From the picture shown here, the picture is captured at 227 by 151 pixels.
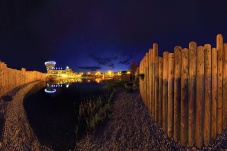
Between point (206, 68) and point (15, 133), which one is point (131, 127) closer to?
point (206, 68)

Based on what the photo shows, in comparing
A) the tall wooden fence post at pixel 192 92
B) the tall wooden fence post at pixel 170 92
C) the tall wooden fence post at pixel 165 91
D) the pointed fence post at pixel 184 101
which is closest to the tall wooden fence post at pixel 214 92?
the tall wooden fence post at pixel 192 92

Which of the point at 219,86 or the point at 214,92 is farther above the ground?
the point at 219,86

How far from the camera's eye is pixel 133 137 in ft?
16.0

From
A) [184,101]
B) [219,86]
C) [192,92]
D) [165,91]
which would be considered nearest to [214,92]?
[219,86]

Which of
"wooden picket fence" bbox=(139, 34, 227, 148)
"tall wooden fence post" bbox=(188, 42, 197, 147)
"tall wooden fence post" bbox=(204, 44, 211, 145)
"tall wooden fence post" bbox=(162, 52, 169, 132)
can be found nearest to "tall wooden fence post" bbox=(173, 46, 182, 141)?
"wooden picket fence" bbox=(139, 34, 227, 148)

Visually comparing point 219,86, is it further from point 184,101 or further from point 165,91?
point 165,91

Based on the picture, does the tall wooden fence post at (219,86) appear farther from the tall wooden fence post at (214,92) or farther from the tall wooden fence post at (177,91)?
the tall wooden fence post at (177,91)

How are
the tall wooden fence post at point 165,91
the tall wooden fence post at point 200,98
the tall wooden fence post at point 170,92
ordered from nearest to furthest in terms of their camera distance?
the tall wooden fence post at point 200,98, the tall wooden fence post at point 170,92, the tall wooden fence post at point 165,91

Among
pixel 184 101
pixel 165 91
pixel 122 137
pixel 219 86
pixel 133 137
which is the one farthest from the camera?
pixel 122 137

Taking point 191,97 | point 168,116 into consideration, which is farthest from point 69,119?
point 191,97

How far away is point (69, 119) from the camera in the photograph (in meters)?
8.27

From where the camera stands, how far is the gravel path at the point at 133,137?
13.8 feet

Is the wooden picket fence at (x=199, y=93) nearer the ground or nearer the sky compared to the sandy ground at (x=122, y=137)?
nearer the sky

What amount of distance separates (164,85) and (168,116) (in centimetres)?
82
